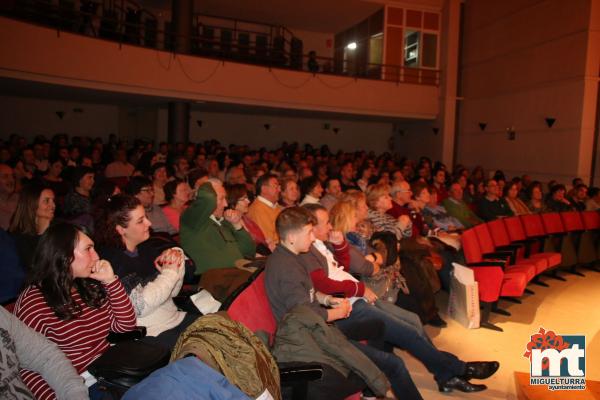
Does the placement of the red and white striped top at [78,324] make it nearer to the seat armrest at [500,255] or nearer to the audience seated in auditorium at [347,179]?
the seat armrest at [500,255]

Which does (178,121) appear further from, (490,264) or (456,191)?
(490,264)

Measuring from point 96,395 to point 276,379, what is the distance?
2.44ft

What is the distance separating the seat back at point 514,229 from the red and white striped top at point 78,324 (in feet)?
16.0

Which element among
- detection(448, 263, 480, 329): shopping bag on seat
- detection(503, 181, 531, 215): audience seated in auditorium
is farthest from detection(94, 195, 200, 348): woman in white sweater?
detection(503, 181, 531, 215): audience seated in auditorium

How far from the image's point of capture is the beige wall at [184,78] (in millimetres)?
8836

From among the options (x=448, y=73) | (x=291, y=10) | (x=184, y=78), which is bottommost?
(x=184, y=78)

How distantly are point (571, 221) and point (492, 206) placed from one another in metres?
1.03

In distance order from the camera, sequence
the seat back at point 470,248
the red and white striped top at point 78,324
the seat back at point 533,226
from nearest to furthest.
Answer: the red and white striped top at point 78,324, the seat back at point 470,248, the seat back at point 533,226

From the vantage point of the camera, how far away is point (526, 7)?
39.0 ft

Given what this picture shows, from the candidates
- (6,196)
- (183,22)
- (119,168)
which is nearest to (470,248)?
(6,196)

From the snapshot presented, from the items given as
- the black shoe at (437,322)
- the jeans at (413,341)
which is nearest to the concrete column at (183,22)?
the black shoe at (437,322)

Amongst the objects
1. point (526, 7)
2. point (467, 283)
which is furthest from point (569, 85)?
point (467, 283)

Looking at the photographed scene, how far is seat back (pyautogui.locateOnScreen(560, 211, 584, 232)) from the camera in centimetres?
641

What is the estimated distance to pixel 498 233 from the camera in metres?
5.53
